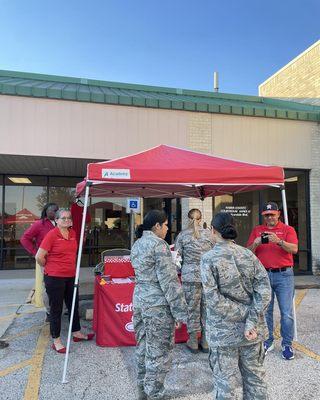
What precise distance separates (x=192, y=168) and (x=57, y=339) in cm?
275

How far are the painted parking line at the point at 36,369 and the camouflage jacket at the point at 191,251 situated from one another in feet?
6.51

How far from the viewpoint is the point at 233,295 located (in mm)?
2748

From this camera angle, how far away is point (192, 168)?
489cm

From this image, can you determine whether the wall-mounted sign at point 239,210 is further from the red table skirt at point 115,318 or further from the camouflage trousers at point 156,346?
the camouflage trousers at point 156,346

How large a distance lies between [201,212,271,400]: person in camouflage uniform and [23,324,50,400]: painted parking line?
2.00 metres

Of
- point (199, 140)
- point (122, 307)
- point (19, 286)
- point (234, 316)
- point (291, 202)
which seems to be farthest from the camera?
point (291, 202)

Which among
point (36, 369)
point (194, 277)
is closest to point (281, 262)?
point (194, 277)

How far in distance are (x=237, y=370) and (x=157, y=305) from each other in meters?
0.81

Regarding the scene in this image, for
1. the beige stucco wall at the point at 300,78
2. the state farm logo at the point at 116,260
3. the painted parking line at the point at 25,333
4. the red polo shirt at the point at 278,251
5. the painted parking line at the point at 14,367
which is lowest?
the painted parking line at the point at 14,367

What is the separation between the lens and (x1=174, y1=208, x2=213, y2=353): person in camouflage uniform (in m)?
4.85

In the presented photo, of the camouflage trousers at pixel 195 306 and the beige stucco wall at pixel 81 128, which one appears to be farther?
the beige stucco wall at pixel 81 128

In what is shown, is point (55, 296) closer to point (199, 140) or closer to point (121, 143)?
point (121, 143)

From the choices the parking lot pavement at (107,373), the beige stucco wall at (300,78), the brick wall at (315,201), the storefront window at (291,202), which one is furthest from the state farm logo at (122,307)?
the beige stucco wall at (300,78)

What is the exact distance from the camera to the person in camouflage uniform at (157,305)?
10.5 feet
